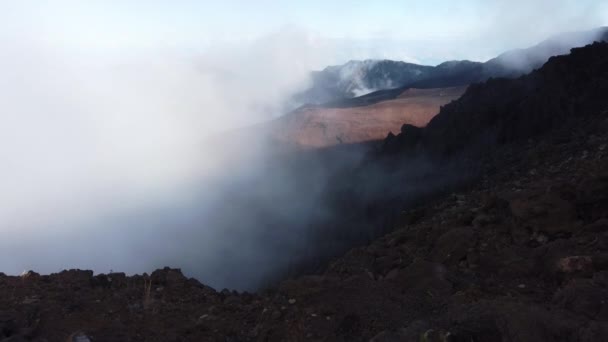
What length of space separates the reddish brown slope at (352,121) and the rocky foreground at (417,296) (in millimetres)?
24281

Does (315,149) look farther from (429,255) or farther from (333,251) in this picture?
(429,255)

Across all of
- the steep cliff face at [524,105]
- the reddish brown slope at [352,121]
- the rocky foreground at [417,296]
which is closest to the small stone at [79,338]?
the rocky foreground at [417,296]

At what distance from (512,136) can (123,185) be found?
3292 cm

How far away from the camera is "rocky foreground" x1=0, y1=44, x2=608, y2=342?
3965 mm

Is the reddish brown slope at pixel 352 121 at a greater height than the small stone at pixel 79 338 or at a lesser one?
greater

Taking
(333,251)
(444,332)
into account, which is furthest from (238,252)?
(444,332)

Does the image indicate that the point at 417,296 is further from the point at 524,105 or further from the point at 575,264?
the point at 524,105

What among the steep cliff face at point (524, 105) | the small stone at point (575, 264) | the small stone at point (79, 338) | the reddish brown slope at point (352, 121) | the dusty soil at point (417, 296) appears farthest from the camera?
the reddish brown slope at point (352, 121)

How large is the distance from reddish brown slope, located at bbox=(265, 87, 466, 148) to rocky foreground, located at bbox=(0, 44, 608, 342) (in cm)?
2428

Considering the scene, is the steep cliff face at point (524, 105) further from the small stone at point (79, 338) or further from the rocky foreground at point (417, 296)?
the small stone at point (79, 338)

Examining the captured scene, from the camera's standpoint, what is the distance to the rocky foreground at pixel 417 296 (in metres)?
3.96

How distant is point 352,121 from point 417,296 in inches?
1098

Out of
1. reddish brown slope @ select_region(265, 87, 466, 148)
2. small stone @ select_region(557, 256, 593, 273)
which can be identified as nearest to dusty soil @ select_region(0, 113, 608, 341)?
small stone @ select_region(557, 256, 593, 273)

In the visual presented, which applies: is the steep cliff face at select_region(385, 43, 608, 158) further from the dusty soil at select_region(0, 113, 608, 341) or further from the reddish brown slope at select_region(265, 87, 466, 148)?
the reddish brown slope at select_region(265, 87, 466, 148)
